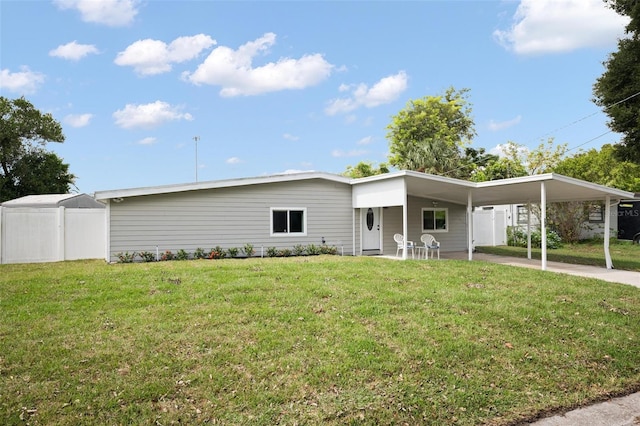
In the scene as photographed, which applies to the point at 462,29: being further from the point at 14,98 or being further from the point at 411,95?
the point at 14,98

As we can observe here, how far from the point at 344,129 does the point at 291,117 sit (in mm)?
4093

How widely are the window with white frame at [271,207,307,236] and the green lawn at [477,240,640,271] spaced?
316 inches

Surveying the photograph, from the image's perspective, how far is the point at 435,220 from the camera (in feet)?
55.9

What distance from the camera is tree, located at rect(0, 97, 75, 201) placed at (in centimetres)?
2973

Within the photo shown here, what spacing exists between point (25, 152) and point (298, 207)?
91.1 feet

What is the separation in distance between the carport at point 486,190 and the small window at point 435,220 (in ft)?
5.55

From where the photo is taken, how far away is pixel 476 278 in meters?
8.59

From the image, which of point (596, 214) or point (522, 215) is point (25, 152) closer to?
point (522, 215)

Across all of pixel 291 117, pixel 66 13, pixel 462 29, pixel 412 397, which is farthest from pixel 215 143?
pixel 412 397

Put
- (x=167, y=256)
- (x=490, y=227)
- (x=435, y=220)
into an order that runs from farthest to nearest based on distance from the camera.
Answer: (x=490, y=227) → (x=435, y=220) → (x=167, y=256)

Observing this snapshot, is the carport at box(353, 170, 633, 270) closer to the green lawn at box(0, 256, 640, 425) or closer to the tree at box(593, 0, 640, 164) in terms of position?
the green lawn at box(0, 256, 640, 425)

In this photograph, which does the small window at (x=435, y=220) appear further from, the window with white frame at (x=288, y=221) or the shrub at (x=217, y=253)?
the shrub at (x=217, y=253)

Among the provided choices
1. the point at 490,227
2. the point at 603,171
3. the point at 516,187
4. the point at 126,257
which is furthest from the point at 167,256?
the point at 603,171

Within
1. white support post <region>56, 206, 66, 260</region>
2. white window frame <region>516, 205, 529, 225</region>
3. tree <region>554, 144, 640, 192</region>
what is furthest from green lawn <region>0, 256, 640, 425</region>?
tree <region>554, 144, 640, 192</region>
